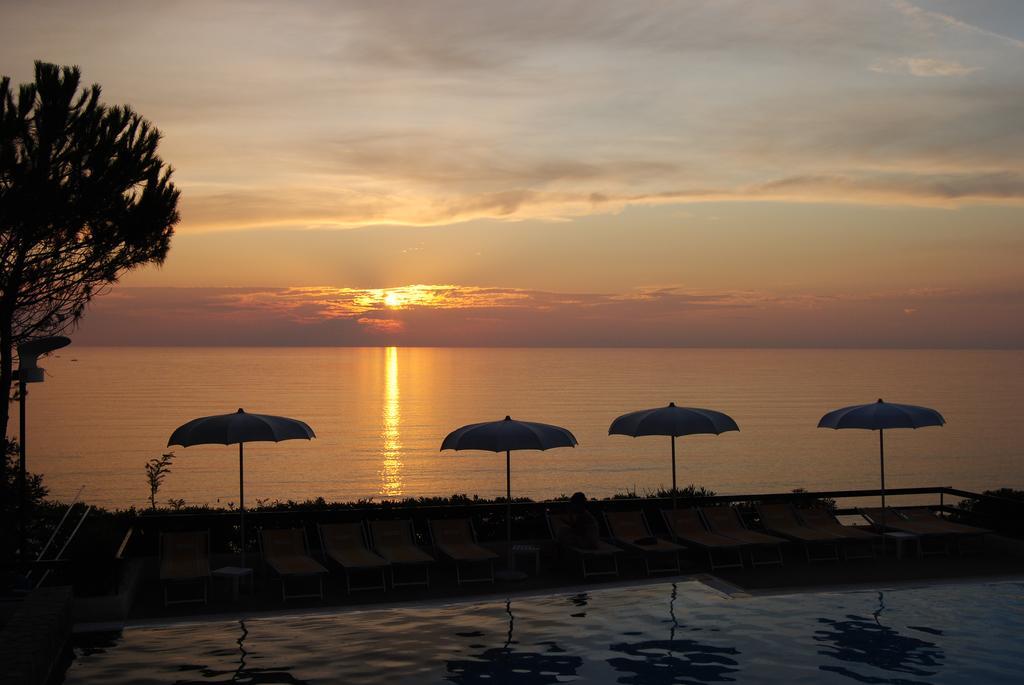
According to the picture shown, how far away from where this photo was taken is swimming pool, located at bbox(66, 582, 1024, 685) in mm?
8828

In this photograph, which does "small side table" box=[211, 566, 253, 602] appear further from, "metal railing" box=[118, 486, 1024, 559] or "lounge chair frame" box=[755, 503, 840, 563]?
"lounge chair frame" box=[755, 503, 840, 563]

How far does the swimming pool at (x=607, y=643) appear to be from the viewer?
8.83m

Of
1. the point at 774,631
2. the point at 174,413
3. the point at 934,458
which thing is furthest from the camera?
the point at 174,413

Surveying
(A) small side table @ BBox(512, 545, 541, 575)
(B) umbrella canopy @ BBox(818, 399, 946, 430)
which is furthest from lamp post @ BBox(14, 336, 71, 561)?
(B) umbrella canopy @ BBox(818, 399, 946, 430)

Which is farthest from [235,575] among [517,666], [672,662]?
[672,662]

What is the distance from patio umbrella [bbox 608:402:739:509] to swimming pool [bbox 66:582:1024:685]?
7.77 ft

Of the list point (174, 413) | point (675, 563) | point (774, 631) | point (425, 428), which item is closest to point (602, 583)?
point (675, 563)

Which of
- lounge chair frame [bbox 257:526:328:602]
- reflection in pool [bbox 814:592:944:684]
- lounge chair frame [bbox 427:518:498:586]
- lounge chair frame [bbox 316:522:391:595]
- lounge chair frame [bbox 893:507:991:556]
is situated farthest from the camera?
lounge chair frame [bbox 893:507:991:556]

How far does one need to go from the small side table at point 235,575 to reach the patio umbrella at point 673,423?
5103 millimetres

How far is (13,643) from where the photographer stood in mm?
8078

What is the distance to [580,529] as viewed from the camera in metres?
13.0

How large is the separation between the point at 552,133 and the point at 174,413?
229 feet

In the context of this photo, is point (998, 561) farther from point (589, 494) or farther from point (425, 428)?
point (425, 428)

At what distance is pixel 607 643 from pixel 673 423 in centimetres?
427
